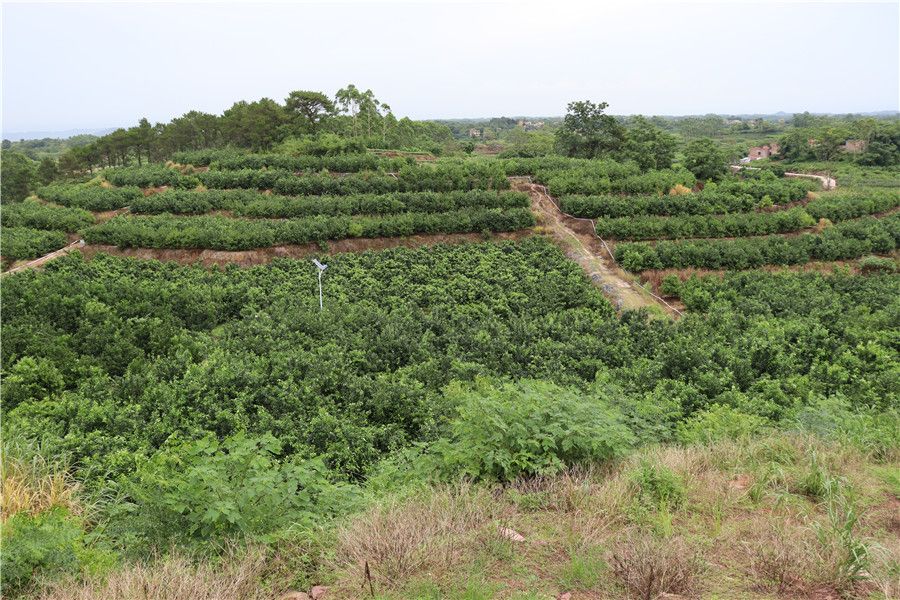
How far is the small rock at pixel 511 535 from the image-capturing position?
4.63 meters

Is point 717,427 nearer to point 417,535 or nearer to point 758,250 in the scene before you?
point 417,535

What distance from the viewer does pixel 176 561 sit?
13.9 feet

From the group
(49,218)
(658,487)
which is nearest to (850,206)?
(658,487)

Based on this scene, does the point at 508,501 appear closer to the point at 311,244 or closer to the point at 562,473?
the point at 562,473

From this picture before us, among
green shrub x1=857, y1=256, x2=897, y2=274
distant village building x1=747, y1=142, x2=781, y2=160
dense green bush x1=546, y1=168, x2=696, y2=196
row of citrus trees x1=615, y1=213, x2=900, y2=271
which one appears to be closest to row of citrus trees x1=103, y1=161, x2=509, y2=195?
dense green bush x1=546, y1=168, x2=696, y2=196

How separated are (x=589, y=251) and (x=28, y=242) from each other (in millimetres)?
24793

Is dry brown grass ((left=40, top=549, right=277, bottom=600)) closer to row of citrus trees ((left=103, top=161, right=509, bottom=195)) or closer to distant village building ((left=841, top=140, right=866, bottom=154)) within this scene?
row of citrus trees ((left=103, top=161, right=509, bottom=195))

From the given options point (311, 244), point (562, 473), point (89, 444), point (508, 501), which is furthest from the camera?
point (311, 244)

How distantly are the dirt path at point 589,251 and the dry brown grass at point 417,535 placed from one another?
15846 mm

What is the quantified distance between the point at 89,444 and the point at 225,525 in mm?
4896

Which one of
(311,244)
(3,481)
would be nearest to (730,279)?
(311,244)

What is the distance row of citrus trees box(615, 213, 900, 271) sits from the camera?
853 inches

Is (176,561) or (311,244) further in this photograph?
(311,244)

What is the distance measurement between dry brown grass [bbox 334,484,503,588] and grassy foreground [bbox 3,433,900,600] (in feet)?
0.04
